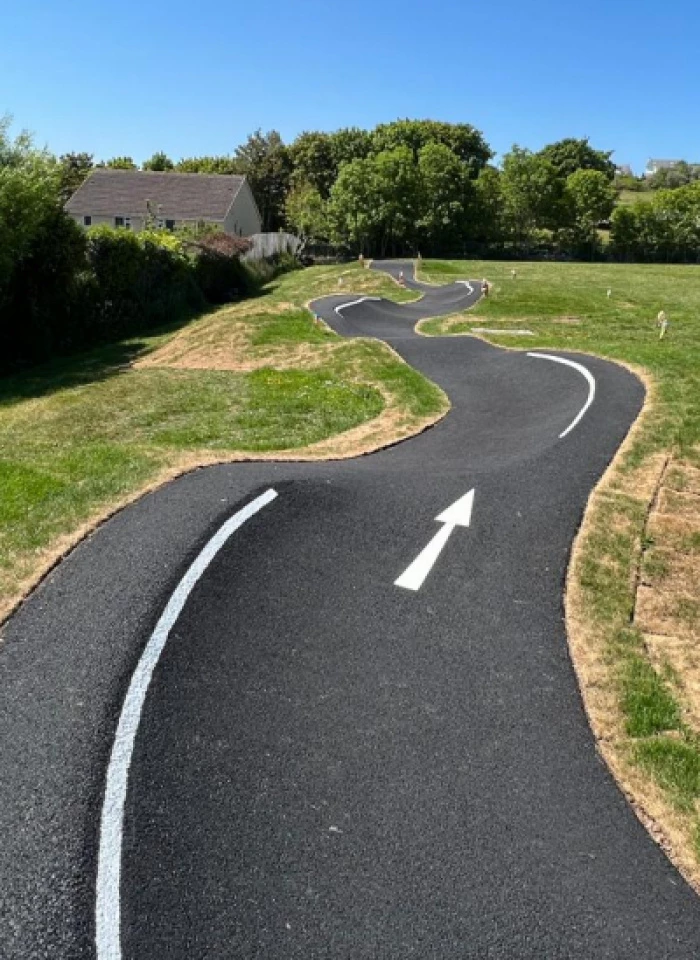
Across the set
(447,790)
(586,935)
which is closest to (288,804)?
(447,790)

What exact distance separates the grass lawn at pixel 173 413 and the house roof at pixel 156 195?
1695 inches

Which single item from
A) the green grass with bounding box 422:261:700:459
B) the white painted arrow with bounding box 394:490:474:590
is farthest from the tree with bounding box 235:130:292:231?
the white painted arrow with bounding box 394:490:474:590

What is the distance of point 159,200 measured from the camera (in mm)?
66250

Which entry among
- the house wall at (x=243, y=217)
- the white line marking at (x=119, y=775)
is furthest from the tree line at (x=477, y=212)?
the white line marking at (x=119, y=775)

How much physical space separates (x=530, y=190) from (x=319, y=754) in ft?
264

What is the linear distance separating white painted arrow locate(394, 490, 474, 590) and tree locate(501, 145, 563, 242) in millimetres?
74659

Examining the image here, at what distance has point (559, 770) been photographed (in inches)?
221

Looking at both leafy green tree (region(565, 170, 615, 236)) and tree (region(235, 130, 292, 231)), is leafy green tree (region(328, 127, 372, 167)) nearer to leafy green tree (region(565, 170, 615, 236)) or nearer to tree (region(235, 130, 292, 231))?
tree (region(235, 130, 292, 231))

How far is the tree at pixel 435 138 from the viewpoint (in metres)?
90.8

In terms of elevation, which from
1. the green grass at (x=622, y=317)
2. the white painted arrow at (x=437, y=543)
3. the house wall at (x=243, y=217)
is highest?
the house wall at (x=243, y=217)

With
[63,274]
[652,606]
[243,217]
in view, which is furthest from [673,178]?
→ [652,606]

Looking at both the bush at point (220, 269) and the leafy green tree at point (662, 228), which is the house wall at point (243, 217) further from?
the leafy green tree at point (662, 228)

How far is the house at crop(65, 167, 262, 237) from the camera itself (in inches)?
2559

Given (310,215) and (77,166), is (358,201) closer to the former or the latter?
(310,215)
